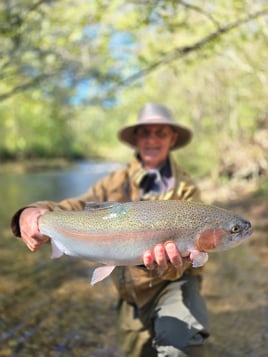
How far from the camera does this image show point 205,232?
2725mm

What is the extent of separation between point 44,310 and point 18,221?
301 cm

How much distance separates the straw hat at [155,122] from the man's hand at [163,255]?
147 cm

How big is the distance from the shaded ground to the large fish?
2301 millimetres

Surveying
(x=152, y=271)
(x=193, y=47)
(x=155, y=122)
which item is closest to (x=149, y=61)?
(x=193, y=47)

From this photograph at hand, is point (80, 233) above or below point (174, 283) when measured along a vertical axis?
above

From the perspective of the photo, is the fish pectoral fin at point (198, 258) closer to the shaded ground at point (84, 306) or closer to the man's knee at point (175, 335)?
the man's knee at point (175, 335)

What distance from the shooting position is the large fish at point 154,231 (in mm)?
2721

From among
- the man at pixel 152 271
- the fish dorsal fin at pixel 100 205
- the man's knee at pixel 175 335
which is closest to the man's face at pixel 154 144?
the man at pixel 152 271

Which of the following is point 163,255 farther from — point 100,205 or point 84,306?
point 84,306

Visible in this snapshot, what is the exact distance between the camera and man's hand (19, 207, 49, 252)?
10.2 feet

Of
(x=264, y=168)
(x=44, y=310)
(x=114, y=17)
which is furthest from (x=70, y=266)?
(x=264, y=168)

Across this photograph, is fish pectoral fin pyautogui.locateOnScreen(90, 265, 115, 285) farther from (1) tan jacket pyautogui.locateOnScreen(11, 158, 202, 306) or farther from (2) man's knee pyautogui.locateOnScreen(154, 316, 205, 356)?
(2) man's knee pyautogui.locateOnScreen(154, 316, 205, 356)

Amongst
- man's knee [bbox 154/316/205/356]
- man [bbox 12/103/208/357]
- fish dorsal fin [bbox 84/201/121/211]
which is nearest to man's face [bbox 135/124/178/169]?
man [bbox 12/103/208/357]

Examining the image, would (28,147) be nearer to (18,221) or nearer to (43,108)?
(43,108)
